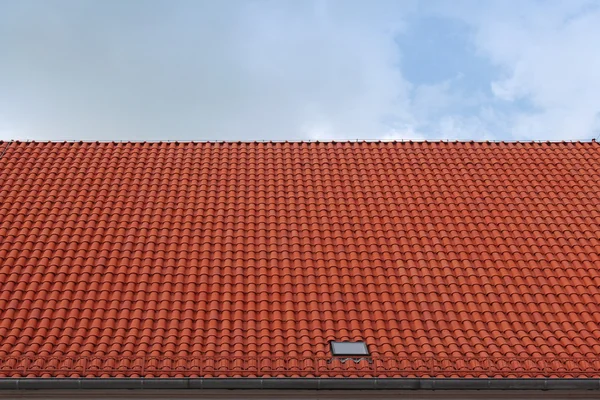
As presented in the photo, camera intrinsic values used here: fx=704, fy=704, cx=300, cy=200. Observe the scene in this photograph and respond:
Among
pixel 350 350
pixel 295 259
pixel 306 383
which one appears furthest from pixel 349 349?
pixel 295 259

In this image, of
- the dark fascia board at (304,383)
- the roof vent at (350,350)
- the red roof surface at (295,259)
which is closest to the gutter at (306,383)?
the dark fascia board at (304,383)

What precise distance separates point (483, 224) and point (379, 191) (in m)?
1.94

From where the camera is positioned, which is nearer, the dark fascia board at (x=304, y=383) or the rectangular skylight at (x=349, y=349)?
the dark fascia board at (x=304, y=383)

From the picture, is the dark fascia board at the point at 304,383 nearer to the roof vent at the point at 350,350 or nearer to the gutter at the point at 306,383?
the gutter at the point at 306,383

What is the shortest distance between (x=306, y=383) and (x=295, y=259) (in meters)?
2.79

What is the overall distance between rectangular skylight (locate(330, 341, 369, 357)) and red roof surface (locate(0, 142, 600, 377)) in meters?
0.16

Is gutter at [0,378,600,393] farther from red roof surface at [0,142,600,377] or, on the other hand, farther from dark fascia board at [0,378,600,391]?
red roof surface at [0,142,600,377]

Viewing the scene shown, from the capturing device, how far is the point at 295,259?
33.2 ft

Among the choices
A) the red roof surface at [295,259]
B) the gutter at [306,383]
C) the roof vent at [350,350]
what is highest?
the red roof surface at [295,259]

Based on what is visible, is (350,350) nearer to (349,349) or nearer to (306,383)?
(349,349)

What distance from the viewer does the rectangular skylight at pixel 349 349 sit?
8.05 m

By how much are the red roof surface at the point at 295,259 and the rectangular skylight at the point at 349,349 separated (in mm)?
157

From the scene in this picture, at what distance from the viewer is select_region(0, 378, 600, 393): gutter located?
742 centimetres

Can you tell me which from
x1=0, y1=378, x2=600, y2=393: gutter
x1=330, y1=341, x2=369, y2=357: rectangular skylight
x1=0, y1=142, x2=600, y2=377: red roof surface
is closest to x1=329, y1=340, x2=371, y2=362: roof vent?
x1=330, y1=341, x2=369, y2=357: rectangular skylight
